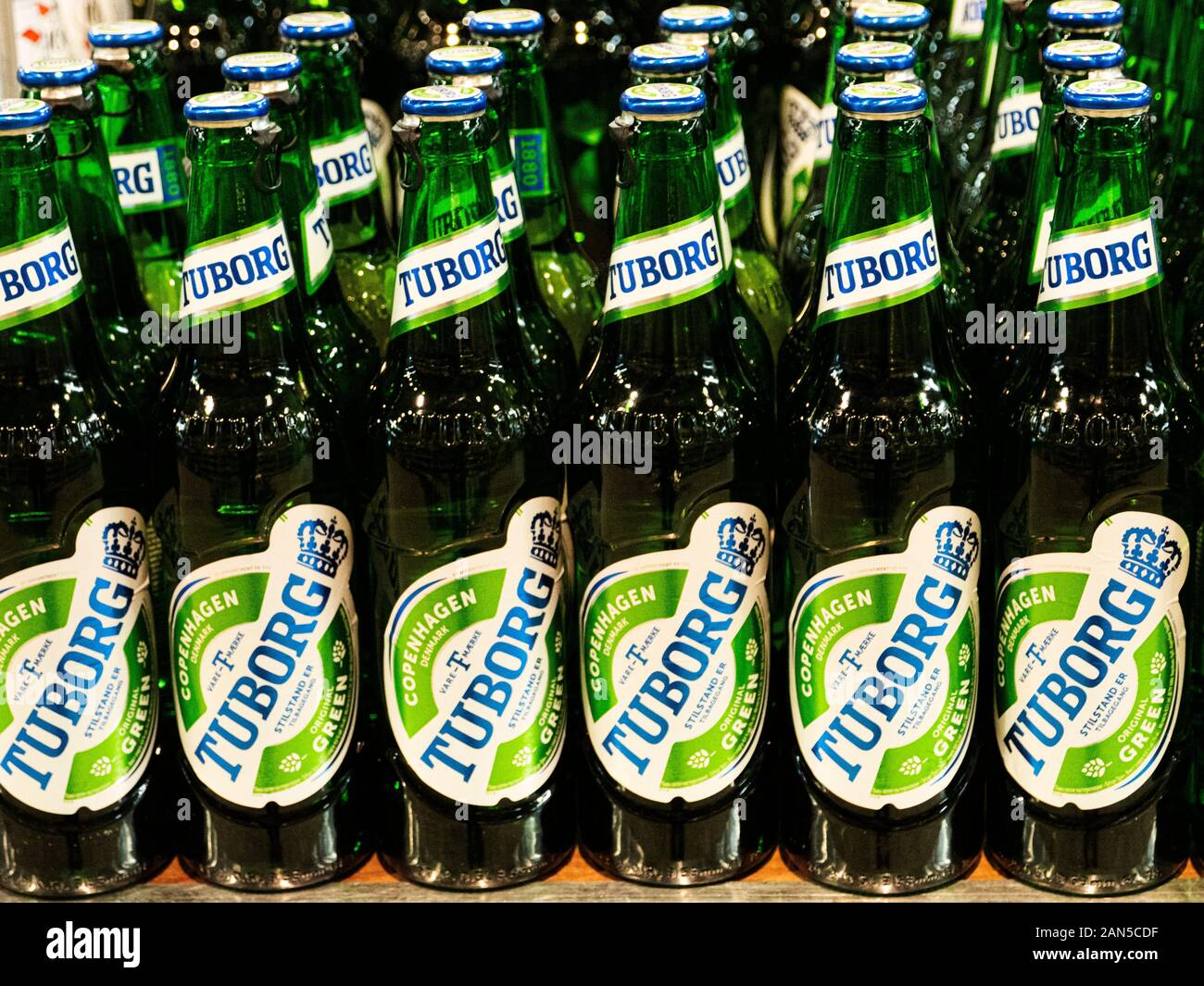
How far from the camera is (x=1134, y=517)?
1234 millimetres

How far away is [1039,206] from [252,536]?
68 cm

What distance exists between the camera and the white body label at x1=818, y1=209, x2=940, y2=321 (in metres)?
1.22

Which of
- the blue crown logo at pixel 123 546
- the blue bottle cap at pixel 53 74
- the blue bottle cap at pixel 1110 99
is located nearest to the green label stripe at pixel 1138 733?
the blue bottle cap at pixel 1110 99

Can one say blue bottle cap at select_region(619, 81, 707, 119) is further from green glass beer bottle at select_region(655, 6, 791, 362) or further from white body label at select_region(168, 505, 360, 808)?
white body label at select_region(168, 505, 360, 808)

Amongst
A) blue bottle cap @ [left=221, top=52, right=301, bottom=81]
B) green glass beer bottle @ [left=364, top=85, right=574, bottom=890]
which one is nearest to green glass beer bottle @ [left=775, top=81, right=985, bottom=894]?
green glass beer bottle @ [left=364, top=85, right=574, bottom=890]

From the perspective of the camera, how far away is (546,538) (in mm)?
1301

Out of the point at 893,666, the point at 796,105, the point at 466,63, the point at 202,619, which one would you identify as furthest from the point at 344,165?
the point at 893,666

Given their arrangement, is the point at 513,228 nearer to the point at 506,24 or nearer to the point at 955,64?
the point at 506,24

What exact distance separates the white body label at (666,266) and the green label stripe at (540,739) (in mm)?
256

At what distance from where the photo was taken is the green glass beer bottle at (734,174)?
148 cm

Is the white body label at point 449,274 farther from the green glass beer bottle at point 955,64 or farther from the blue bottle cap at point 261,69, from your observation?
the green glass beer bottle at point 955,64

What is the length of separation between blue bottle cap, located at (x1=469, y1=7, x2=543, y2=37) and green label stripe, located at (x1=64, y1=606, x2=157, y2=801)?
576 mm

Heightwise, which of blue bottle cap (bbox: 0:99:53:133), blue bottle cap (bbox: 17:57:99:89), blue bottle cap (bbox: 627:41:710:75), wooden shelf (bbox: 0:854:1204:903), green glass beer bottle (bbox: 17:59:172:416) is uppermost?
blue bottle cap (bbox: 627:41:710:75)

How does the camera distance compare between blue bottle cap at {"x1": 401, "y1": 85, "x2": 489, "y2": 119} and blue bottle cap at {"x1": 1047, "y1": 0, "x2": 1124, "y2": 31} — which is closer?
blue bottle cap at {"x1": 401, "y1": 85, "x2": 489, "y2": 119}
